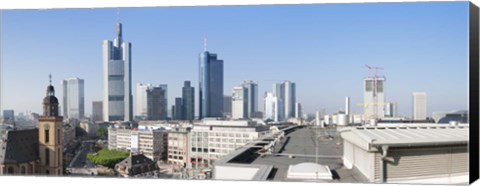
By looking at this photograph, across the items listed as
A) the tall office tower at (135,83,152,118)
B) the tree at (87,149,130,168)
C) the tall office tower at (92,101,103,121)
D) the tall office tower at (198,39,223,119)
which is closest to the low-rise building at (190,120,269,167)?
the tall office tower at (198,39,223,119)

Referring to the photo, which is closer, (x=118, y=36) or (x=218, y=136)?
(x=118, y=36)

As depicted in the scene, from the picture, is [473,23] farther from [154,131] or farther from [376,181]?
[154,131]

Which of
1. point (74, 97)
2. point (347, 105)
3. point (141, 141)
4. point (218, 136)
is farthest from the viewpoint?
point (218, 136)

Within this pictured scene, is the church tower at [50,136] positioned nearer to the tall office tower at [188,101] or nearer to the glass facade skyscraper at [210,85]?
the tall office tower at [188,101]

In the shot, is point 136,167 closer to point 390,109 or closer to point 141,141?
point 141,141

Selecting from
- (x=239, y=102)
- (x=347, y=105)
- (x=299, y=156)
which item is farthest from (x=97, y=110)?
(x=347, y=105)

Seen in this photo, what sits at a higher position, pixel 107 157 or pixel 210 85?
pixel 210 85

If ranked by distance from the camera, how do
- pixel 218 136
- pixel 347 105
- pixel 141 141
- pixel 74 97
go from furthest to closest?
pixel 218 136 → pixel 141 141 → pixel 74 97 → pixel 347 105
